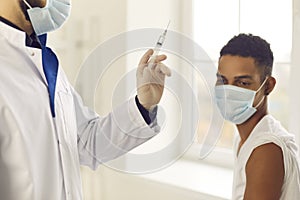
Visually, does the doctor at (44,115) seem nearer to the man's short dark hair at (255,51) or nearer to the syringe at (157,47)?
the syringe at (157,47)

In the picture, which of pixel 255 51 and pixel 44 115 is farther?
pixel 255 51

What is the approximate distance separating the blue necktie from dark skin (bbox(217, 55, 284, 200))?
354mm

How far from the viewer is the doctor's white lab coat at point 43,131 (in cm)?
83

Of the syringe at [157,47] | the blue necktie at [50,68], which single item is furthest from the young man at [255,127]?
the blue necktie at [50,68]

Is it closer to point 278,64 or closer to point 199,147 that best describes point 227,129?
point 199,147

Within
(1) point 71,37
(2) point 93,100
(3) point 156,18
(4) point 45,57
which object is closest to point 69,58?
(1) point 71,37

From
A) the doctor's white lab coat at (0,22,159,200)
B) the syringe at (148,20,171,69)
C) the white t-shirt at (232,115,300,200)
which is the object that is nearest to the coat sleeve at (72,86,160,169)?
the doctor's white lab coat at (0,22,159,200)

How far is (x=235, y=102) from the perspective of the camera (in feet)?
3.42

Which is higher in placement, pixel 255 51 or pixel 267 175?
pixel 255 51

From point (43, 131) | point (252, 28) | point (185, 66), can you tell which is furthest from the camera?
point (252, 28)

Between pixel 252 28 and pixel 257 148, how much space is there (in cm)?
51

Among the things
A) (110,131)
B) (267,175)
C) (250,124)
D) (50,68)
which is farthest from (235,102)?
(50,68)

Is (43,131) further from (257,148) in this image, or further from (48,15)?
(257,148)

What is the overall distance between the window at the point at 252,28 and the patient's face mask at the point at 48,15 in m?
0.37
